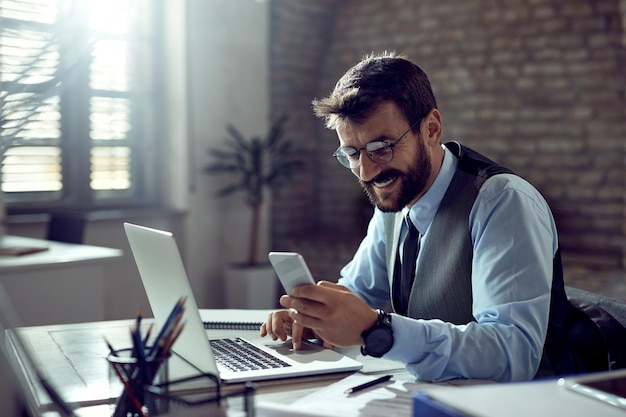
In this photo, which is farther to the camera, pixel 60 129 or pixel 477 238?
pixel 60 129

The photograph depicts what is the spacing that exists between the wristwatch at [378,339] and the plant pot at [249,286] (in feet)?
12.3

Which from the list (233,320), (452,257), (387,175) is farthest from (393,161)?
(233,320)

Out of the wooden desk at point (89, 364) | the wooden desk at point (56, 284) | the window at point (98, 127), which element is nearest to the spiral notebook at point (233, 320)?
the wooden desk at point (89, 364)

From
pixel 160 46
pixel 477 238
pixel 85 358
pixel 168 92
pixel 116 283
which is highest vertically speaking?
pixel 160 46

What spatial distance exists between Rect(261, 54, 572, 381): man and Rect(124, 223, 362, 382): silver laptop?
6 cm

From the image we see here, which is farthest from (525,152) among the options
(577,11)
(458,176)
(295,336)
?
(295,336)

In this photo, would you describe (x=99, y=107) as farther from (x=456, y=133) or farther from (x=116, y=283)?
(x=456, y=133)

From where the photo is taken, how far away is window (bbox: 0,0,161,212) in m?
4.36

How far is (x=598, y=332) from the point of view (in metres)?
1.46

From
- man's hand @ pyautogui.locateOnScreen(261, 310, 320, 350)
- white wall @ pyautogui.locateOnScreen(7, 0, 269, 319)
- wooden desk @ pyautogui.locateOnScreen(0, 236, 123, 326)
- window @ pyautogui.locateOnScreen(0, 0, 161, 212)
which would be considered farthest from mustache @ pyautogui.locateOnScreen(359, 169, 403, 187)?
white wall @ pyautogui.locateOnScreen(7, 0, 269, 319)

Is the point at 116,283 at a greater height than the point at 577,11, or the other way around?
the point at 577,11

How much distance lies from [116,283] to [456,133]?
8.46ft

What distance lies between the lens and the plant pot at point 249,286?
16.4 ft

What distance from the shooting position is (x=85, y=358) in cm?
148
